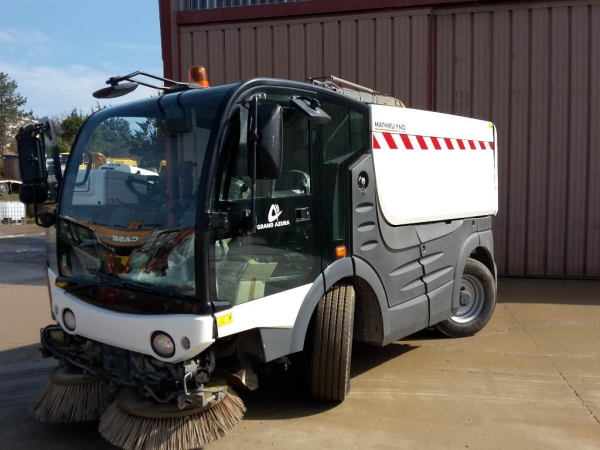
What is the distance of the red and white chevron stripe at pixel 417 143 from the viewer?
483 centimetres

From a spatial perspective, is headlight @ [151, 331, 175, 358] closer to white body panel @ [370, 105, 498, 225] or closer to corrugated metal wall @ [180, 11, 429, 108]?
white body panel @ [370, 105, 498, 225]

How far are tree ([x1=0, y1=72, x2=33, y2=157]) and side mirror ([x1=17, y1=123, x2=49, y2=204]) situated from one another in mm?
45094

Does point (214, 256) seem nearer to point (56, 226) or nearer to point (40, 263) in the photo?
point (56, 226)

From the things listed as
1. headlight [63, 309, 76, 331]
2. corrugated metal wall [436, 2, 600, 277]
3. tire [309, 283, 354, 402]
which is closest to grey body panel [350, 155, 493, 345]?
tire [309, 283, 354, 402]

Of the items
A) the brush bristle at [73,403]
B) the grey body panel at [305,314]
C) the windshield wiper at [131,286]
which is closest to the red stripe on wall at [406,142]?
the grey body panel at [305,314]

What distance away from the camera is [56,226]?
4.27 m

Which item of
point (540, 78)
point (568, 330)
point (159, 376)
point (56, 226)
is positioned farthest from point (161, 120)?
point (540, 78)

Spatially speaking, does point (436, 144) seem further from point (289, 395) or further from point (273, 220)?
point (289, 395)

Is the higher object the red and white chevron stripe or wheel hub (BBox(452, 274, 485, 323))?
the red and white chevron stripe

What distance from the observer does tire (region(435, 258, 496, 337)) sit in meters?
6.38

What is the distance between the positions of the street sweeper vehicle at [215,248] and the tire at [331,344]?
10 mm

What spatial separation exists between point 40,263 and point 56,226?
27.9 feet

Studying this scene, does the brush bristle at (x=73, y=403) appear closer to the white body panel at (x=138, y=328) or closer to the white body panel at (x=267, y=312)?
the white body panel at (x=138, y=328)

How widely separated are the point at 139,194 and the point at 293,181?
1023 mm
